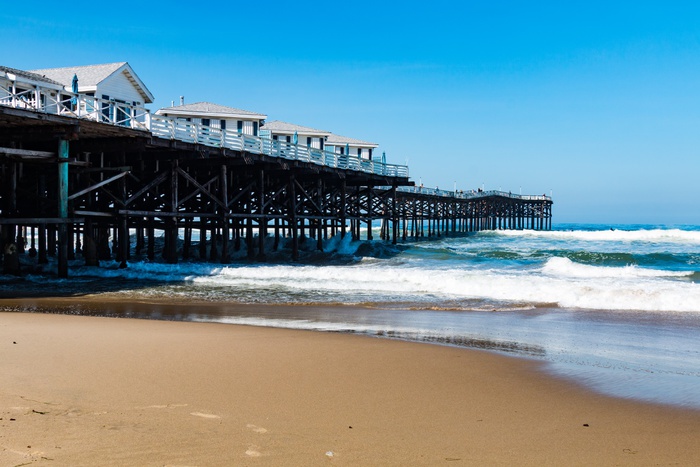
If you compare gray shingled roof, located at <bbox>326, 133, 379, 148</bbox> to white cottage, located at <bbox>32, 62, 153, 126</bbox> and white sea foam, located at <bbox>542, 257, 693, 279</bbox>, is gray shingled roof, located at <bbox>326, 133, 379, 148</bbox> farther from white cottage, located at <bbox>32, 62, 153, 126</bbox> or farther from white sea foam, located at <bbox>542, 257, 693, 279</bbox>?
white sea foam, located at <bbox>542, 257, 693, 279</bbox>

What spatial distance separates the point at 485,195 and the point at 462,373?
6970 centimetres

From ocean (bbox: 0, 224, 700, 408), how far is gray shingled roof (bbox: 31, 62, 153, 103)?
11115mm

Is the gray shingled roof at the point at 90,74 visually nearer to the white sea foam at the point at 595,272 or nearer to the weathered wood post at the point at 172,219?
the weathered wood post at the point at 172,219

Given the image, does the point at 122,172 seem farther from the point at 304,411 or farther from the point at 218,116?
the point at 218,116

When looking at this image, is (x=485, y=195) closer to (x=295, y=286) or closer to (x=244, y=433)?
(x=295, y=286)

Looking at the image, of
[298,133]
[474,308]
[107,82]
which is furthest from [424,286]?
[298,133]

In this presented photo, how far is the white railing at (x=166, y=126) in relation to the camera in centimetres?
1770

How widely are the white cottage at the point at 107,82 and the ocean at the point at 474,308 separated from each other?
417 inches

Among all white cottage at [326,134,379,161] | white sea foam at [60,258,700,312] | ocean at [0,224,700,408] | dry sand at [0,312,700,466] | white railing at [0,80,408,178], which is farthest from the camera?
white cottage at [326,134,379,161]

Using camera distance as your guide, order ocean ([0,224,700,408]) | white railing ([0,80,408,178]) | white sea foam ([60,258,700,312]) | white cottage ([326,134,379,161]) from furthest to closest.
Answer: white cottage ([326,134,379,161])
white railing ([0,80,408,178])
white sea foam ([60,258,700,312])
ocean ([0,224,700,408])

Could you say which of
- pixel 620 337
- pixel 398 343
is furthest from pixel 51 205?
pixel 620 337

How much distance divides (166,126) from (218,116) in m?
16.6

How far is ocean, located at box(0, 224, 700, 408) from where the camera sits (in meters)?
7.32

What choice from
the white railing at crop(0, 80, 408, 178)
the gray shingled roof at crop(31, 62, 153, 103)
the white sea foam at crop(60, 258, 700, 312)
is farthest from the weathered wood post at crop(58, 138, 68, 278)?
the gray shingled roof at crop(31, 62, 153, 103)
